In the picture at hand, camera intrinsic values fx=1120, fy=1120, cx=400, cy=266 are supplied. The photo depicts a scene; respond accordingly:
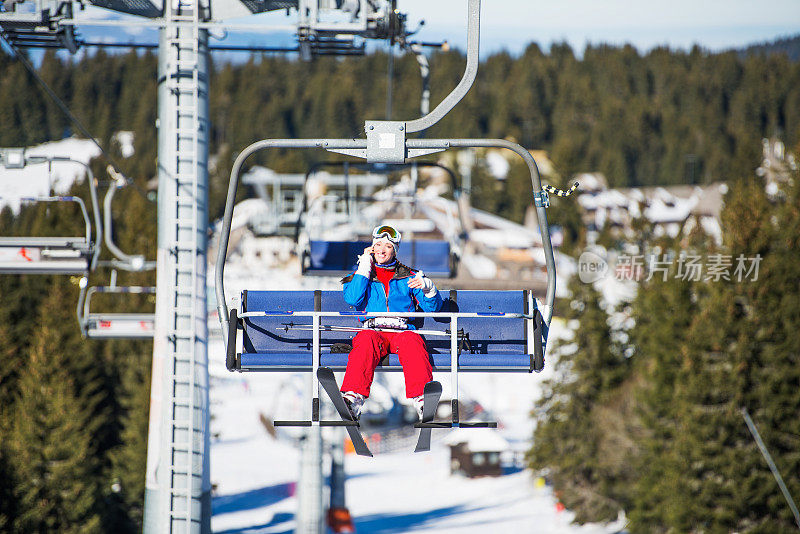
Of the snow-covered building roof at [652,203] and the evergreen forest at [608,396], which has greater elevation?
the snow-covered building roof at [652,203]

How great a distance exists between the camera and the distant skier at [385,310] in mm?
6508

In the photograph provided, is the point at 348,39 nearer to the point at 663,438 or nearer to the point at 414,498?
the point at 663,438

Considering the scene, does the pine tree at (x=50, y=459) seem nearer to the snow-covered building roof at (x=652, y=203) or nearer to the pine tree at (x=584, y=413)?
the pine tree at (x=584, y=413)

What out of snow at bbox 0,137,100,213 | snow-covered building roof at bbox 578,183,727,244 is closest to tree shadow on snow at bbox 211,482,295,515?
snow at bbox 0,137,100,213

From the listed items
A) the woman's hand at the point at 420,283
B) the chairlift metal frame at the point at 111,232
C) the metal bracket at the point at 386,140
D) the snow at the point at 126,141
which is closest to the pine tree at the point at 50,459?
the chairlift metal frame at the point at 111,232

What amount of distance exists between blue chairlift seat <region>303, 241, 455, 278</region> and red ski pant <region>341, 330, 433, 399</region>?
442cm

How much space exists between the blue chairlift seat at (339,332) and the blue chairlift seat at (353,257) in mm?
3993

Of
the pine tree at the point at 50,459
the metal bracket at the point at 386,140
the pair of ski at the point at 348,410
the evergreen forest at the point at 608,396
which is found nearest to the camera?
the pair of ski at the point at 348,410

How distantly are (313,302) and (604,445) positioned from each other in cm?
2745

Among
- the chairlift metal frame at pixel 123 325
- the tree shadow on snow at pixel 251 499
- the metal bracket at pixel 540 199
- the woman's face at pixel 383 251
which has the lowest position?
the tree shadow on snow at pixel 251 499

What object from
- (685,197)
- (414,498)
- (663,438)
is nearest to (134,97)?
(685,197)

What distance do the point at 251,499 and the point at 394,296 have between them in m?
33.0

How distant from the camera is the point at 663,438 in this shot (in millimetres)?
28844

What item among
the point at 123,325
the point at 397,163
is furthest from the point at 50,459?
the point at 397,163
